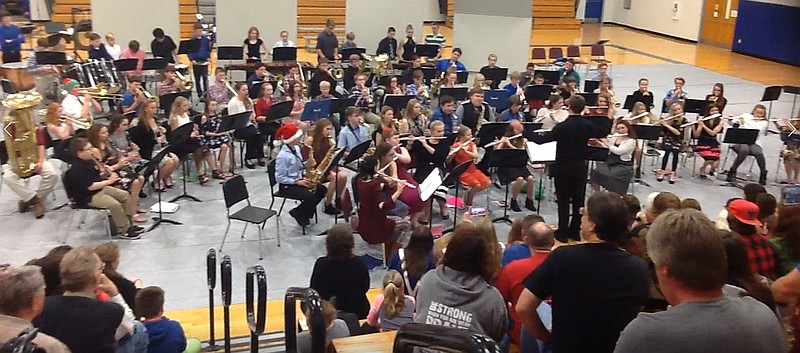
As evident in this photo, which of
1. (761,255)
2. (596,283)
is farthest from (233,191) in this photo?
(596,283)

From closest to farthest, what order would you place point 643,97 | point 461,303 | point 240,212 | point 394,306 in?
point 461,303 → point 394,306 → point 240,212 → point 643,97

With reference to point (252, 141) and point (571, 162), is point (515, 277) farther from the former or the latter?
point (252, 141)

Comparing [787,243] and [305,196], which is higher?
[787,243]

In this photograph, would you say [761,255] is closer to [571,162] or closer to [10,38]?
[571,162]

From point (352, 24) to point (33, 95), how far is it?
39.6 feet

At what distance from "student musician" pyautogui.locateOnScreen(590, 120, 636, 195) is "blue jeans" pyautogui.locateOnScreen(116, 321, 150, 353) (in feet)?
25.2

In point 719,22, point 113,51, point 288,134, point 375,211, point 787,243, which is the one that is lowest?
point 375,211

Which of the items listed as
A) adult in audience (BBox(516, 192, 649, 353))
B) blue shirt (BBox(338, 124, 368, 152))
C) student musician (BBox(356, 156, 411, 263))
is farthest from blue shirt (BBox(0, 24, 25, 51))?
adult in audience (BBox(516, 192, 649, 353))

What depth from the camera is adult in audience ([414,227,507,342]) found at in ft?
12.6

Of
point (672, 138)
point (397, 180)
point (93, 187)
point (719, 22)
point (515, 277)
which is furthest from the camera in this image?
point (719, 22)

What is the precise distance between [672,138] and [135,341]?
407 inches

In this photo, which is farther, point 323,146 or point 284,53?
point 284,53

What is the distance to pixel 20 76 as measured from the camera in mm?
14555

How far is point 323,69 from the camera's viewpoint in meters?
14.8
